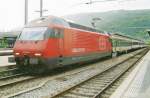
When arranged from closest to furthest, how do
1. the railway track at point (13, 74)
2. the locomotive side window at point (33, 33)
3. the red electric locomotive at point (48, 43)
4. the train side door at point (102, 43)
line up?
the railway track at point (13, 74) < the red electric locomotive at point (48, 43) < the locomotive side window at point (33, 33) < the train side door at point (102, 43)

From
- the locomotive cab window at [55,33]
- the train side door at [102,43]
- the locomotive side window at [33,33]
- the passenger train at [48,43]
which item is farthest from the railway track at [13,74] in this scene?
the train side door at [102,43]

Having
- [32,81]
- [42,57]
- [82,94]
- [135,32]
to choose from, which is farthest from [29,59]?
[135,32]

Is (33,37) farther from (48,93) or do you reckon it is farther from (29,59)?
(48,93)

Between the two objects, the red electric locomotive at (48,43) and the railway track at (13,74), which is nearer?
the railway track at (13,74)

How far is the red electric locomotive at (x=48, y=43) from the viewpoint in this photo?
46.2 feet

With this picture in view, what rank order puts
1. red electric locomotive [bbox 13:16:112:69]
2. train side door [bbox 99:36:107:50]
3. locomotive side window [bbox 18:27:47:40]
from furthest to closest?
train side door [bbox 99:36:107:50], locomotive side window [bbox 18:27:47:40], red electric locomotive [bbox 13:16:112:69]

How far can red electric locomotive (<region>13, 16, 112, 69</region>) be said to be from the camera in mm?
14070

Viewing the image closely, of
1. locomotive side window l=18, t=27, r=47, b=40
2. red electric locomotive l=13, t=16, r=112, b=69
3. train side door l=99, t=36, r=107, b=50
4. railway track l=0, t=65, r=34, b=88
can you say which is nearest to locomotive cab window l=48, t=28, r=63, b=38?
red electric locomotive l=13, t=16, r=112, b=69

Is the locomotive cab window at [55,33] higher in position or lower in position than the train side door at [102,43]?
higher

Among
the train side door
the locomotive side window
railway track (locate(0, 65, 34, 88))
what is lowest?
railway track (locate(0, 65, 34, 88))

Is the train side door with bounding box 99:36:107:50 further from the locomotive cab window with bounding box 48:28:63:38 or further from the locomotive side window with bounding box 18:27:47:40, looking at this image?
the locomotive side window with bounding box 18:27:47:40

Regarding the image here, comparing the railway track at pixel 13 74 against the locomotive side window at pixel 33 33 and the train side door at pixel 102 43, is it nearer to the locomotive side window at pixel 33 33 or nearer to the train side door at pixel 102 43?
the locomotive side window at pixel 33 33

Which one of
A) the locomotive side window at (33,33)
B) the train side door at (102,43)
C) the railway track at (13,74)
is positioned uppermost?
the locomotive side window at (33,33)

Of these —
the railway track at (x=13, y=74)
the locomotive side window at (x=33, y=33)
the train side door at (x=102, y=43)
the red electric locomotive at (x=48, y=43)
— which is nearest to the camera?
the railway track at (x=13, y=74)
